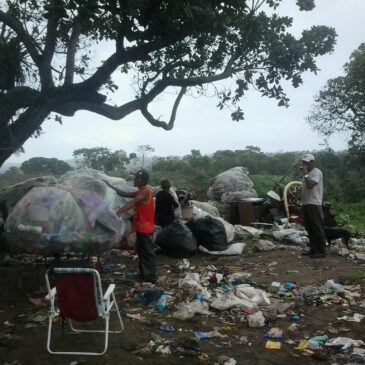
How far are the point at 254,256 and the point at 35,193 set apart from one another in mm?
3818

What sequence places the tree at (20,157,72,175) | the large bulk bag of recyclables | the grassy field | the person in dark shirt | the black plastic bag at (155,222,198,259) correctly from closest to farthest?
the large bulk bag of recyclables, the black plastic bag at (155,222,198,259), the person in dark shirt, the grassy field, the tree at (20,157,72,175)

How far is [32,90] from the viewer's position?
6.94 m

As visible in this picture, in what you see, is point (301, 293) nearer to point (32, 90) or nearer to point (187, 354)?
point (187, 354)

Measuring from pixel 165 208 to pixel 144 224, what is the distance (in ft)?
6.98

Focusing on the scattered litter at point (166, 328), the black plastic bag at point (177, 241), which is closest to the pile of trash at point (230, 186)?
the black plastic bag at point (177, 241)

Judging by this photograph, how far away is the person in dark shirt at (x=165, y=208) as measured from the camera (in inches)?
311

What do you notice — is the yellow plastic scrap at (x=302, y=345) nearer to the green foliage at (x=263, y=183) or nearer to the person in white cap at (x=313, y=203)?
the person in white cap at (x=313, y=203)

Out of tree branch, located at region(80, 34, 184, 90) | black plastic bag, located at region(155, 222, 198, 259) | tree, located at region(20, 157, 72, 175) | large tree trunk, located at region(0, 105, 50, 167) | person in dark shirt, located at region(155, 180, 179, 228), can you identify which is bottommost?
black plastic bag, located at region(155, 222, 198, 259)

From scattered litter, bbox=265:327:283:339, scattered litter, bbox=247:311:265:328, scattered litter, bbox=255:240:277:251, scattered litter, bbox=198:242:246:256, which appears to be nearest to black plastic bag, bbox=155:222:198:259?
scattered litter, bbox=198:242:246:256

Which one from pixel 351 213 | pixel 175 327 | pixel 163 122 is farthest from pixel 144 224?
pixel 351 213

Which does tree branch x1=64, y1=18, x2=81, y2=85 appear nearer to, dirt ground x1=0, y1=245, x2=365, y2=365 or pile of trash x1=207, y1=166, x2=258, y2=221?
dirt ground x1=0, y1=245, x2=365, y2=365

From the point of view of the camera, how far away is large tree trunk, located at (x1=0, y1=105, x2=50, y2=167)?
668cm

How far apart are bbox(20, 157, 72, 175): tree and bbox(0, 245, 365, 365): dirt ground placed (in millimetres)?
9027

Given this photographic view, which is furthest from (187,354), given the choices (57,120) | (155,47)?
(57,120)
